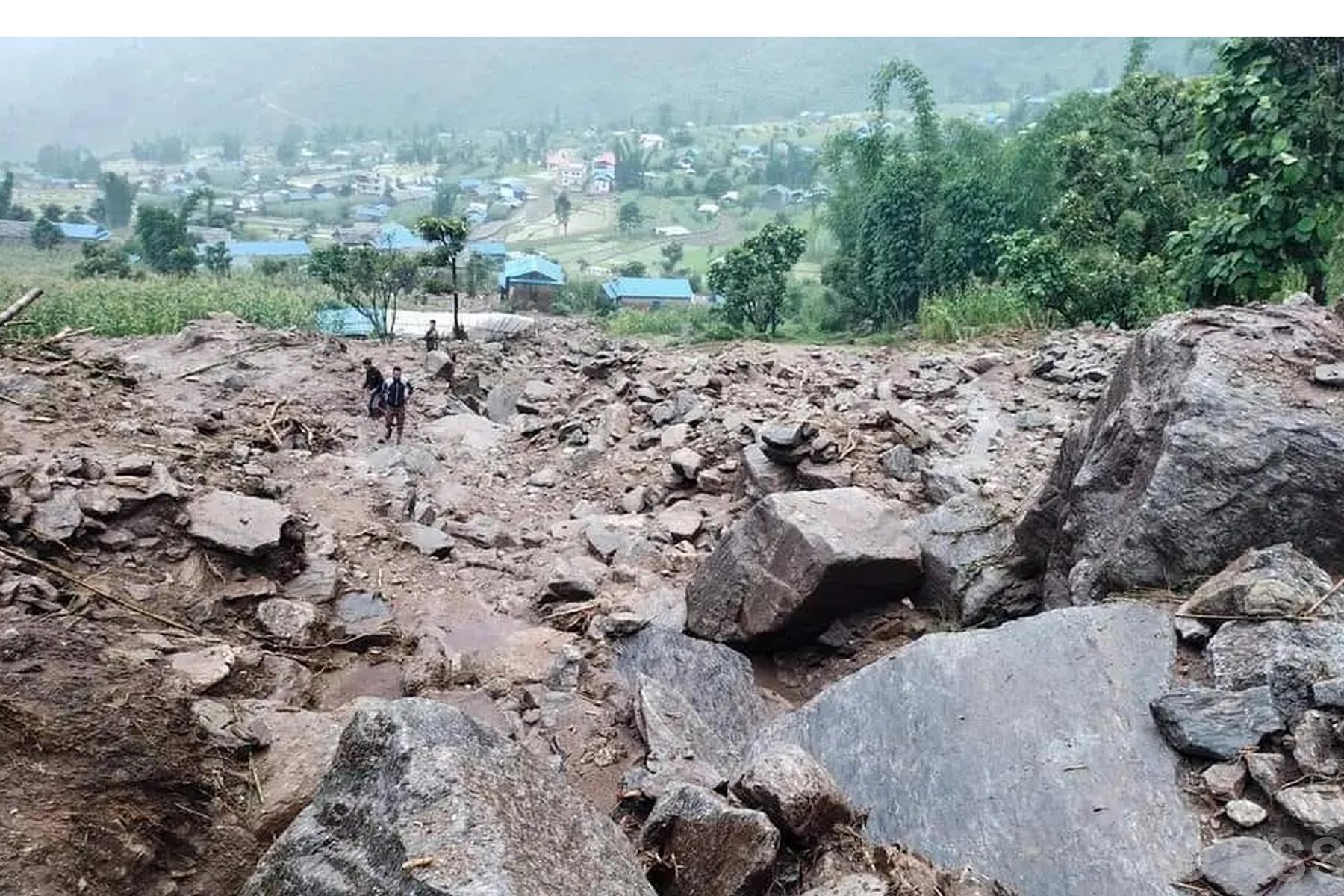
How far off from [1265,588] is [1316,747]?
73 cm

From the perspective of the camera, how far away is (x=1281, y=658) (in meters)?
3.28

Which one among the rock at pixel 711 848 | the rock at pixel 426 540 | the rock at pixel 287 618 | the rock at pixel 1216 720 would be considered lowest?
the rock at pixel 426 540

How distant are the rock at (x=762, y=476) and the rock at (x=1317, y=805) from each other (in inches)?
215

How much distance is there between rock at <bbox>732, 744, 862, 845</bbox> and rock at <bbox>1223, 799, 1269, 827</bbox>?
1.20 meters

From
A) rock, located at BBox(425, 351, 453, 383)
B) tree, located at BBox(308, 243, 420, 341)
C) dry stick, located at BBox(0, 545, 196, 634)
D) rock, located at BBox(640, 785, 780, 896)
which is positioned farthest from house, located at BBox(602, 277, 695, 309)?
rock, located at BBox(640, 785, 780, 896)

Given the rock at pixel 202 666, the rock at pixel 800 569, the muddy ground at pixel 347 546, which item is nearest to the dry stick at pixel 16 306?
the muddy ground at pixel 347 546

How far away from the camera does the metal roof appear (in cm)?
3291

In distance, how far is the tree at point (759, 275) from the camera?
24.3m

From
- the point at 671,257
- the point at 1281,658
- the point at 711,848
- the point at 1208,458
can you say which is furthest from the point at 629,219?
the point at 711,848

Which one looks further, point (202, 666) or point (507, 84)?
point (507, 84)

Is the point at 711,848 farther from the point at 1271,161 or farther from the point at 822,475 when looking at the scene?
the point at 1271,161

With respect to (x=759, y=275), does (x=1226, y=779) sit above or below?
above

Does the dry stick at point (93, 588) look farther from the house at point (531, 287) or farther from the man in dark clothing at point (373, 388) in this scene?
the house at point (531, 287)

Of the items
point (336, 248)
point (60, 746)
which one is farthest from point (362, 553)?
point (336, 248)
